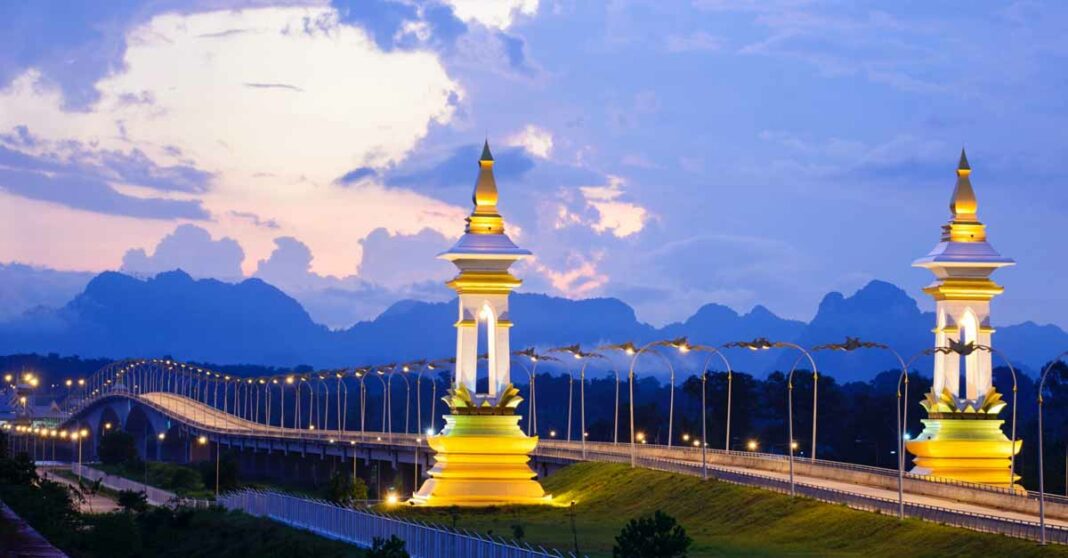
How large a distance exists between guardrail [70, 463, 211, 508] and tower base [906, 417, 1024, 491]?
36563 mm

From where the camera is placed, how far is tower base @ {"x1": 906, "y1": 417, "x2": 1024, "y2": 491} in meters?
73.0

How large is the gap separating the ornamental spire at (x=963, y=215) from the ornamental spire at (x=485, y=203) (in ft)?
57.1

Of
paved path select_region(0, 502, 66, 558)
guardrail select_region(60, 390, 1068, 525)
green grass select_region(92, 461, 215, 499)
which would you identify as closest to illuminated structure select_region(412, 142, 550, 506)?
guardrail select_region(60, 390, 1068, 525)

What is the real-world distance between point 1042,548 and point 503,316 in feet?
107

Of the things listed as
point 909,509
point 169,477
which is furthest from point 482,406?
point 169,477

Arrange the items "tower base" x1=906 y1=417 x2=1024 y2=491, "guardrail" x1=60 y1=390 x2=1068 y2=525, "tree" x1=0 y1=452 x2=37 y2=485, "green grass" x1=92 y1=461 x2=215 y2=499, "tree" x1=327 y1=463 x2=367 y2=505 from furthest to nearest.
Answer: "green grass" x1=92 y1=461 x2=215 y2=499
"tree" x1=0 y1=452 x2=37 y2=485
"tree" x1=327 y1=463 x2=367 y2=505
"tower base" x1=906 y1=417 x2=1024 y2=491
"guardrail" x1=60 y1=390 x2=1068 y2=525

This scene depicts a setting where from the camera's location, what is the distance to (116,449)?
623 ft

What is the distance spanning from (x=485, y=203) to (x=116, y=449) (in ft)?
391

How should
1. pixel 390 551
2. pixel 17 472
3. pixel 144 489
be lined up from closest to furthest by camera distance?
pixel 390 551, pixel 17 472, pixel 144 489

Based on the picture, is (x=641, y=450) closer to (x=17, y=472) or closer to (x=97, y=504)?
(x=97, y=504)

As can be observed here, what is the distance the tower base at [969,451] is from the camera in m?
73.0

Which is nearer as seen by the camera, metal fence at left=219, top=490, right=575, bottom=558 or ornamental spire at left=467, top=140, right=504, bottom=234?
metal fence at left=219, top=490, right=575, bottom=558

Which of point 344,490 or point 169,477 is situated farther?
point 169,477

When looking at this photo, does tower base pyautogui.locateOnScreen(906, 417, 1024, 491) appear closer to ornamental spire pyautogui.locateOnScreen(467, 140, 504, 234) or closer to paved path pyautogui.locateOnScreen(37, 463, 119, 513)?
ornamental spire pyautogui.locateOnScreen(467, 140, 504, 234)
